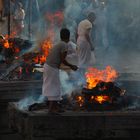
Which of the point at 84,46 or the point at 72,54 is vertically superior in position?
the point at 84,46

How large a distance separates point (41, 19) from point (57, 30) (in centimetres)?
150

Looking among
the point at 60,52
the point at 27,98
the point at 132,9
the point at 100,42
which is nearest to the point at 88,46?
the point at 27,98

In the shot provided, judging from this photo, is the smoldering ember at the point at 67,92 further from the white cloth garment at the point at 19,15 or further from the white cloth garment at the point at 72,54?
the white cloth garment at the point at 19,15

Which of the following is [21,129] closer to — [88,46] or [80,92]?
[80,92]

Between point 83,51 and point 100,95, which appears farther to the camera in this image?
point 83,51

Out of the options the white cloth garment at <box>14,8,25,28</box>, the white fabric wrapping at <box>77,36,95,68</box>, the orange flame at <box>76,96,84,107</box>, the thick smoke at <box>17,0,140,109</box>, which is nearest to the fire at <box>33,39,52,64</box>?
the white fabric wrapping at <box>77,36,95,68</box>

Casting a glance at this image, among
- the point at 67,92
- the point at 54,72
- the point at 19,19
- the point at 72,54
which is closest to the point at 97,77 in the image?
the point at 67,92

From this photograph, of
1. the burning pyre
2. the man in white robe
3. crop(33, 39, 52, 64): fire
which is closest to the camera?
the burning pyre

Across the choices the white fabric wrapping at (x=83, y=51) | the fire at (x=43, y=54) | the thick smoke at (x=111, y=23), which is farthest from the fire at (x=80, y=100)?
the thick smoke at (x=111, y=23)

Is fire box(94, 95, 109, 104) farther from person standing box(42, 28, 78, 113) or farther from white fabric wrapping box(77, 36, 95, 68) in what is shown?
white fabric wrapping box(77, 36, 95, 68)

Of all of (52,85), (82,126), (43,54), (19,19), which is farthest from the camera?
(19,19)

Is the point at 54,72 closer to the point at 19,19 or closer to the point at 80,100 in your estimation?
the point at 80,100

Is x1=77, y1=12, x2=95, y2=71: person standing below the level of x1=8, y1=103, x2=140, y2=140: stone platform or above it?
above

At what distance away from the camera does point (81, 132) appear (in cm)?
905
